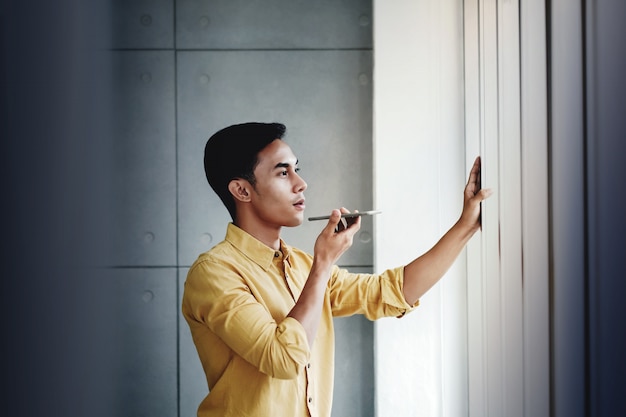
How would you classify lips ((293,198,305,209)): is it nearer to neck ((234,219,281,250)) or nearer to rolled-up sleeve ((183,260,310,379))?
neck ((234,219,281,250))

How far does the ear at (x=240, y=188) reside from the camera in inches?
60.7

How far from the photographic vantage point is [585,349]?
0.98 m

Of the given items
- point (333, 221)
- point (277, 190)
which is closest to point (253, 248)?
point (277, 190)

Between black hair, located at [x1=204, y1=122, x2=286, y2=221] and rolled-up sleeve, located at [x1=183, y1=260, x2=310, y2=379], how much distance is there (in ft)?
0.96

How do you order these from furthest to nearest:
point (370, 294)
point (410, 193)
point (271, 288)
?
point (410, 193), point (370, 294), point (271, 288)

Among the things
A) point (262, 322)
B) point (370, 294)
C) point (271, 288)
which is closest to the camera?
point (262, 322)

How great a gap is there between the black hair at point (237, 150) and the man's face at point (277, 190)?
2cm

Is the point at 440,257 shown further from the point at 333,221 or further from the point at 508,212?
the point at 333,221

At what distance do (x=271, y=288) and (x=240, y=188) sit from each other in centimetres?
30

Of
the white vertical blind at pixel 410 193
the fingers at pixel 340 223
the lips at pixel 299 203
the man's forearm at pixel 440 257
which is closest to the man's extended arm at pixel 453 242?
the man's forearm at pixel 440 257

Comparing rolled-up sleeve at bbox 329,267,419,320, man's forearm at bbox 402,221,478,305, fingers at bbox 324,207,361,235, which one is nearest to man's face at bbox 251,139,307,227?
fingers at bbox 324,207,361,235

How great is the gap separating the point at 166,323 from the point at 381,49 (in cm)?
140

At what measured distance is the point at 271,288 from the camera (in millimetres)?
1463

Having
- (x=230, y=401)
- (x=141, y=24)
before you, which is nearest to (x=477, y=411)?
(x=230, y=401)
